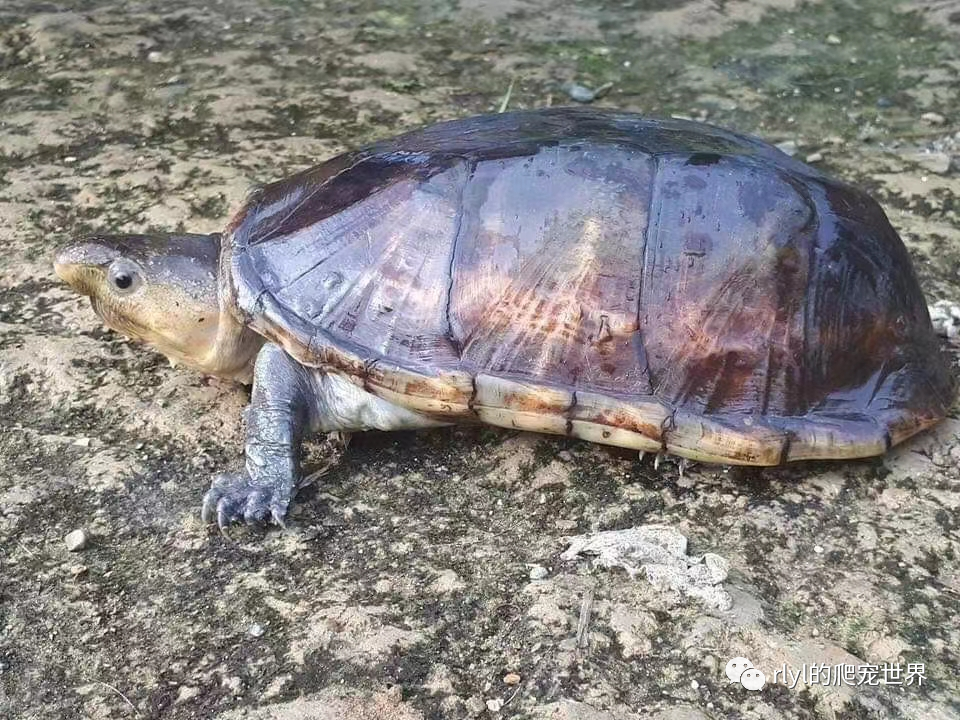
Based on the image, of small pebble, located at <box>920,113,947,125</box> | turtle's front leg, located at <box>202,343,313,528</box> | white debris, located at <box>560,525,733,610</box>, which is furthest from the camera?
small pebble, located at <box>920,113,947,125</box>

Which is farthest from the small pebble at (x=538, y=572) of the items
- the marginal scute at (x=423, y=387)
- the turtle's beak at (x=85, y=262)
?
the turtle's beak at (x=85, y=262)

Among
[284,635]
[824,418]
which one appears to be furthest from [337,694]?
[824,418]

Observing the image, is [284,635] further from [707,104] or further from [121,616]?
[707,104]

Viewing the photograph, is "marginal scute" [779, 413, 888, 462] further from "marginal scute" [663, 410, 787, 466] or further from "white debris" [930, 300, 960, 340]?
"white debris" [930, 300, 960, 340]

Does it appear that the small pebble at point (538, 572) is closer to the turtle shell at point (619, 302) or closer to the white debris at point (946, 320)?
the turtle shell at point (619, 302)

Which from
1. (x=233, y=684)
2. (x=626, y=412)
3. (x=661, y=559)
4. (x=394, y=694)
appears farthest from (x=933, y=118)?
(x=233, y=684)

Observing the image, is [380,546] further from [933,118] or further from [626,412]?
[933,118]

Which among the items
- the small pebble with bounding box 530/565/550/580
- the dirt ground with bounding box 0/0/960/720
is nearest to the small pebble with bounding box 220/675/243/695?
the dirt ground with bounding box 0/0/960/720
